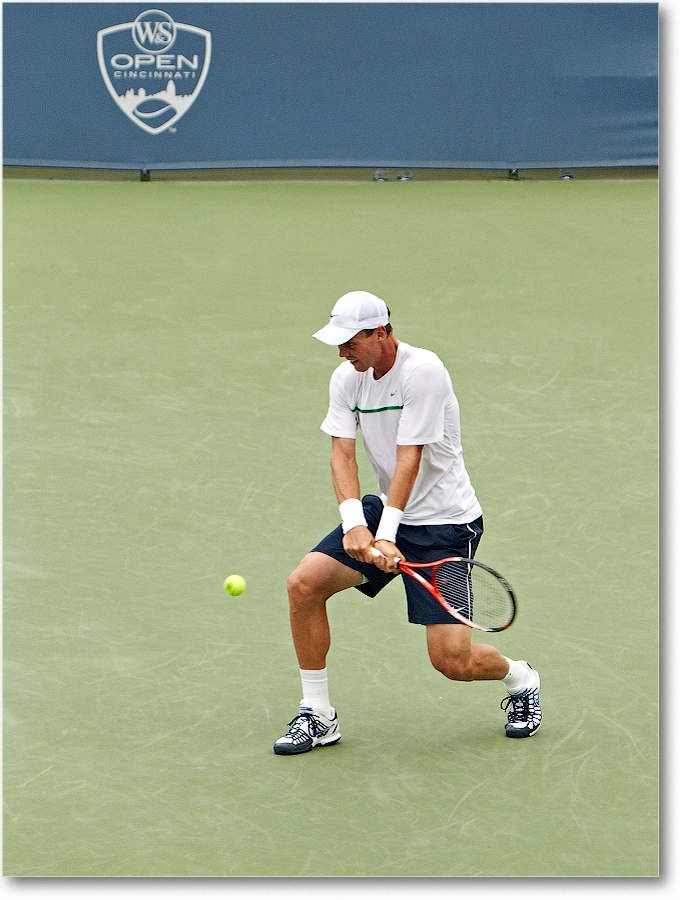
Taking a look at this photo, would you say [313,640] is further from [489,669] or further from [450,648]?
[489,669]

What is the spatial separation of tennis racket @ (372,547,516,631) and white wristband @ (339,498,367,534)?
14 cm

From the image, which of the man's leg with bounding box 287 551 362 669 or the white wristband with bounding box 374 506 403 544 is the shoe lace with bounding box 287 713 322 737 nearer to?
the man's leg with bounding box 287 551 362 669

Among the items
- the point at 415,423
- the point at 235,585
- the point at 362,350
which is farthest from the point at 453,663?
the point at 362,350

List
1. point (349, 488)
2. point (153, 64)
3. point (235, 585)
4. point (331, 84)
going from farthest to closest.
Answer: point (331, 84), point (153, 64), point (235, 585), point (349, 488)

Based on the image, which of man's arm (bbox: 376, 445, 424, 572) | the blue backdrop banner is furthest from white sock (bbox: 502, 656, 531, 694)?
the blue backdrop banner

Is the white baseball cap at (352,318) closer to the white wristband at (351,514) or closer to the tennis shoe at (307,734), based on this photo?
the white wristband at (351,514)

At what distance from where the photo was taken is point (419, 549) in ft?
17.4

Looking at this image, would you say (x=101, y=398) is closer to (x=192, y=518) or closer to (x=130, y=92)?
(x=192, y=518)

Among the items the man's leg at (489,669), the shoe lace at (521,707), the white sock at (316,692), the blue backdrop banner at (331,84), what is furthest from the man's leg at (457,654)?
the blue backdrop banner at (331,84)

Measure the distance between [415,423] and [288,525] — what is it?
8.21 ft

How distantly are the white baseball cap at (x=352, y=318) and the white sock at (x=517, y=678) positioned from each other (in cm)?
154

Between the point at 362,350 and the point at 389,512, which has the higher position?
the point at 362,350

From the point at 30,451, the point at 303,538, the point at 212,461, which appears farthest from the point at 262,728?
the point at 30,451

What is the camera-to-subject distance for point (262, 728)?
5.51 metres
